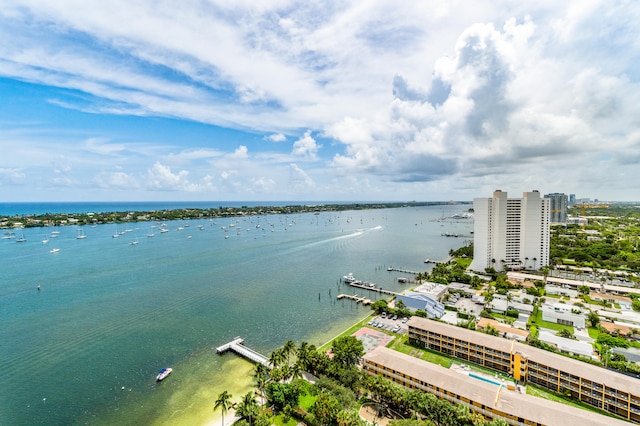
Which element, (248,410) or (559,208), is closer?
(248,410)

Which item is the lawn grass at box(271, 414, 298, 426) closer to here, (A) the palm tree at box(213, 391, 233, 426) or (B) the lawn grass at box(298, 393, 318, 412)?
(B) the lawn grass at box(298, 393, 318, 412)

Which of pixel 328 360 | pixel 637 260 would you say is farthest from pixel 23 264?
pixel 637 260

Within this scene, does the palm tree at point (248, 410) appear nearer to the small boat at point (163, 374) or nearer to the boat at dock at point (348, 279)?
the small boat at point (163, 374)

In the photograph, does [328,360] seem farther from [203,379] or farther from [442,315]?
[442,315]

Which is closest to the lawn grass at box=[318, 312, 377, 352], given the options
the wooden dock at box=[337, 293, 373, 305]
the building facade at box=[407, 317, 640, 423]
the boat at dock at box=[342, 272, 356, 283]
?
the wooden dock at box=[337, 293, 373, 305]

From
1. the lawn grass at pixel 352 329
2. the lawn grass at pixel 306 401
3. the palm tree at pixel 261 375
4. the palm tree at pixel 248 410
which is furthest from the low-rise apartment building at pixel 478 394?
the palm tree at pixel 248 410

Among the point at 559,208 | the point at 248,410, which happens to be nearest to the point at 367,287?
the point at 248,410

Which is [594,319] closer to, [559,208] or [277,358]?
[277,358]
